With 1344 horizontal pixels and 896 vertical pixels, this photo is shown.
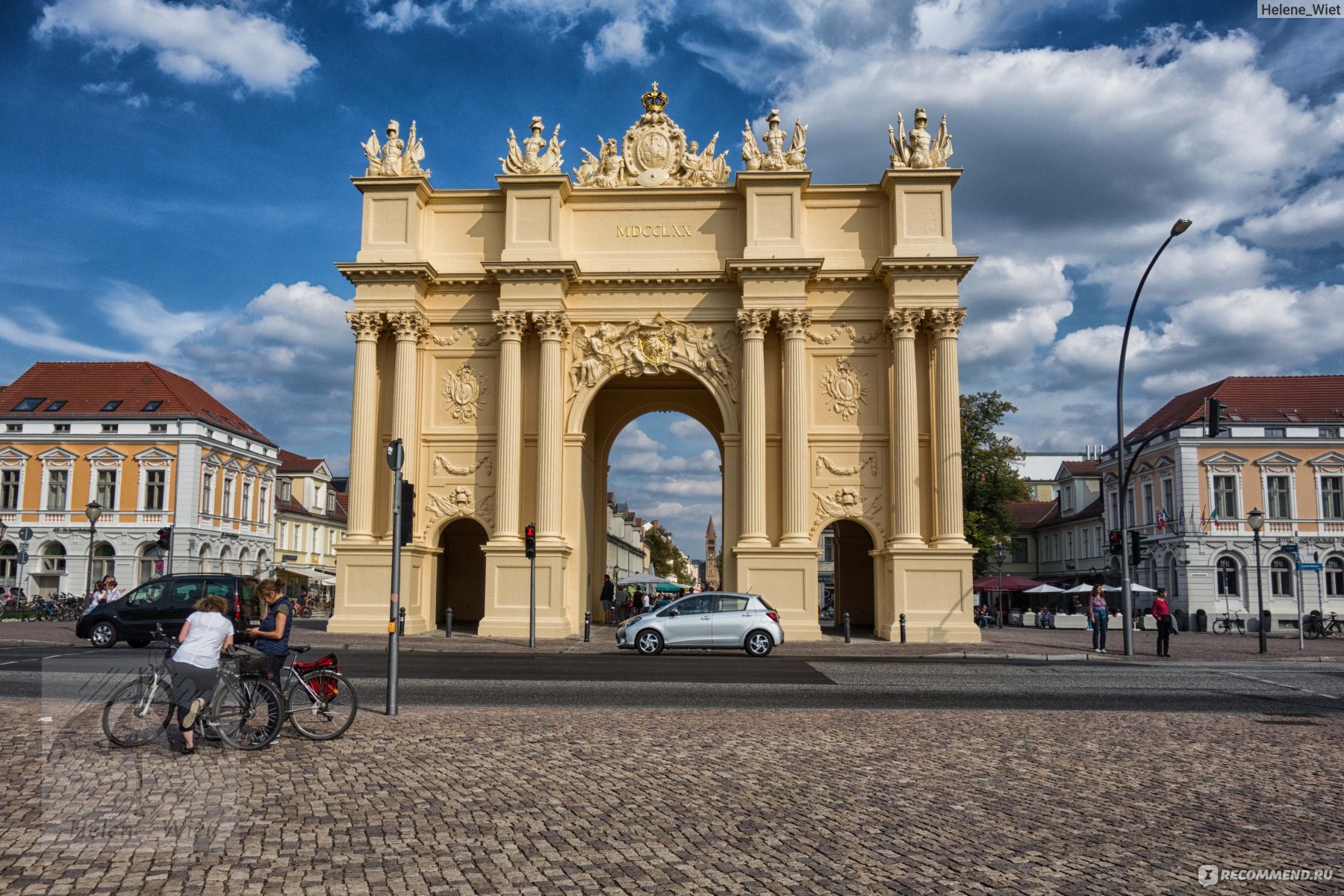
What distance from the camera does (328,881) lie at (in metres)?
5.90

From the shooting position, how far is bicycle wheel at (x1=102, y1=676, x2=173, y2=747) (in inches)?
391

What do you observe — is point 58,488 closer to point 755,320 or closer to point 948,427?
point 755,320

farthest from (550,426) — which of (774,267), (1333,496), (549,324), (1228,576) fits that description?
(1333,496)

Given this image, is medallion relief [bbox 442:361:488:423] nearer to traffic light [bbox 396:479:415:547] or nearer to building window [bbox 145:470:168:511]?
traffic light [bbox 396:479:415:547]

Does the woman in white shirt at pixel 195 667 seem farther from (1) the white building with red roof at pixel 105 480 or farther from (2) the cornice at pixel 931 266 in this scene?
(1) the white building with red roof at pixel 105 480

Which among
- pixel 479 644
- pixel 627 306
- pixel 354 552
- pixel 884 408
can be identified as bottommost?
pixel 479 644

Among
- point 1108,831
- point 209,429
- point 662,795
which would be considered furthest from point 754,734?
point 209,429

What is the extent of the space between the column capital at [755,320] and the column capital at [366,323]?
36.3 feet

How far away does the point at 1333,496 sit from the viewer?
5238cm

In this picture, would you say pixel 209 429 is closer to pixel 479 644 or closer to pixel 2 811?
pixel 479 644

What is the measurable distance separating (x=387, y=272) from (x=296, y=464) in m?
53.0

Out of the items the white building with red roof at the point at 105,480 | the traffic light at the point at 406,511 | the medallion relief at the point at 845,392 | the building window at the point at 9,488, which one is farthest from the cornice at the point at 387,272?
the building window at the point at 9,488

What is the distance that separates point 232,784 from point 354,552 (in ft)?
82.2

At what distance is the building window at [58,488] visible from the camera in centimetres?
5728
